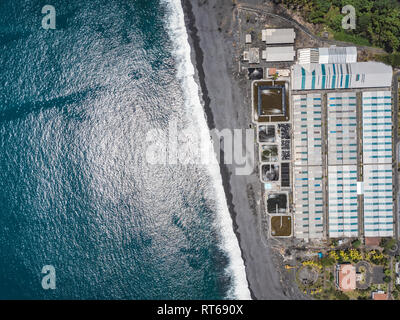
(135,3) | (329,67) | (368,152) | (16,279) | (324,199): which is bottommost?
(16,279)

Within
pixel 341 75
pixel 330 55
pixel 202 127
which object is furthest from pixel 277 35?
pixel 202 127

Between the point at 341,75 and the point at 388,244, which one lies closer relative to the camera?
the point at 341,75

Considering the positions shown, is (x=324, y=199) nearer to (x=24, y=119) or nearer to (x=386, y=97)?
(x=386, y=97)

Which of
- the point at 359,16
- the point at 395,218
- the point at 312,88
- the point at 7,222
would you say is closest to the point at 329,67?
the point at 312,88

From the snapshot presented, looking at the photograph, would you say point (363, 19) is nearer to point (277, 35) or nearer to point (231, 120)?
point (277, 35)

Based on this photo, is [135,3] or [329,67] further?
[135,3]

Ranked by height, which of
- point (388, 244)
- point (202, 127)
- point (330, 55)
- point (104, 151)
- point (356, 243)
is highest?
point (330, 55)
